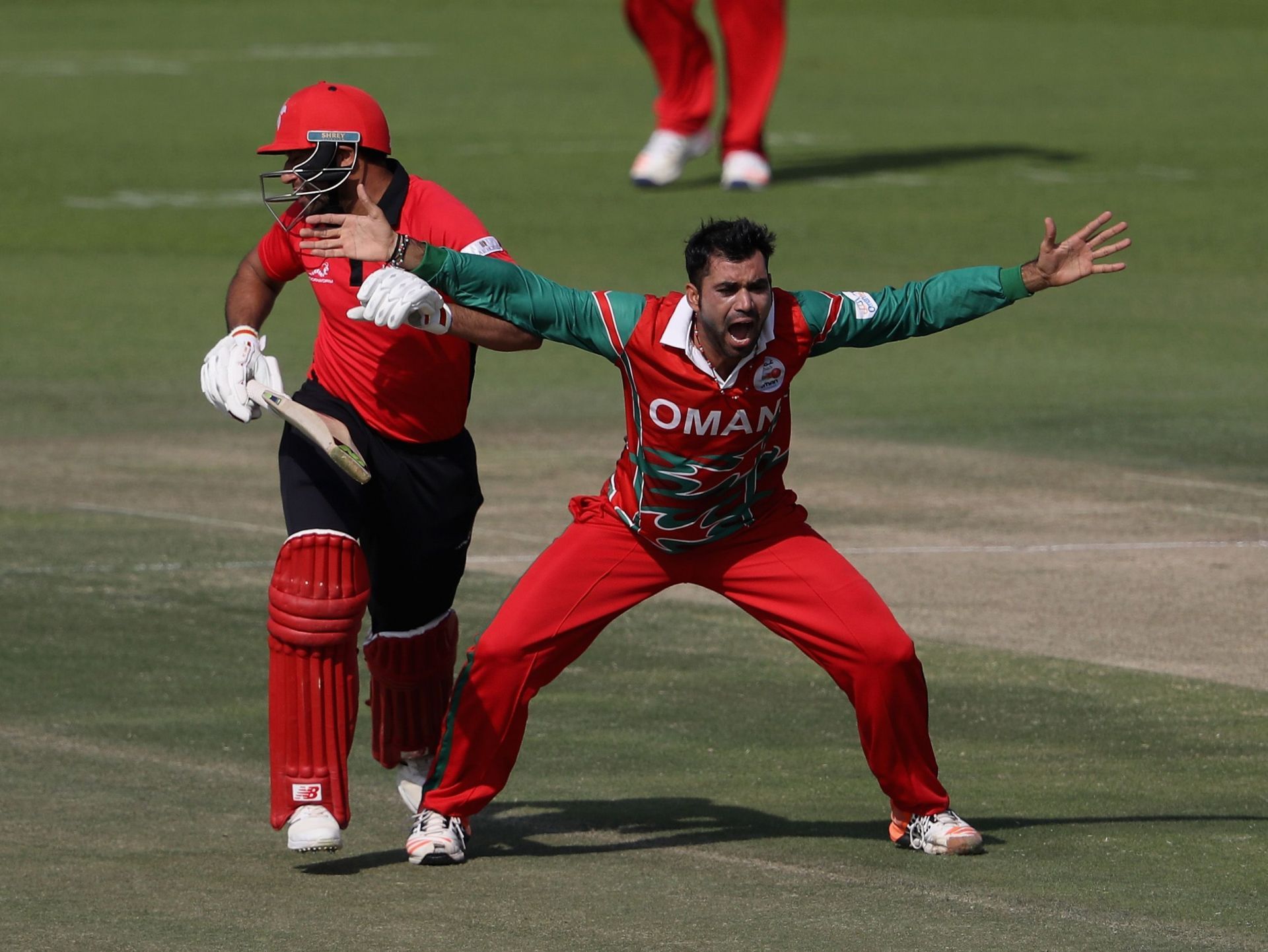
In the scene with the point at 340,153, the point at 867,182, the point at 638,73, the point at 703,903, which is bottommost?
the point at 703,903

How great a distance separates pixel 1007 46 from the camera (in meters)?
30.5

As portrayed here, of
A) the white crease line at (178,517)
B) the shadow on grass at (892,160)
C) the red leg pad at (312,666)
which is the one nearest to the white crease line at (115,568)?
the white crease line at (178,517)

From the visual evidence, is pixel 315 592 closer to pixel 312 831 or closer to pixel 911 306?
pixel 312 831

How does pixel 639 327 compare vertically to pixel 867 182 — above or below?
below

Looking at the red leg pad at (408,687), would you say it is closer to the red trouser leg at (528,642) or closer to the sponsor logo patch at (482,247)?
the red trouser leg at (528,642)

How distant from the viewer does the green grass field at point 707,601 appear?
646 cm

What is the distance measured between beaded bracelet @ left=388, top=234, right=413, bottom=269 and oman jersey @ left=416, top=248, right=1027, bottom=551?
0.05 m

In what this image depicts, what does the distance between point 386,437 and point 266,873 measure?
1.30 m

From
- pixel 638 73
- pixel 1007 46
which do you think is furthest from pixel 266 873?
pixel 1007 46

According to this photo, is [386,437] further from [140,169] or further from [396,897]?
[140,169]

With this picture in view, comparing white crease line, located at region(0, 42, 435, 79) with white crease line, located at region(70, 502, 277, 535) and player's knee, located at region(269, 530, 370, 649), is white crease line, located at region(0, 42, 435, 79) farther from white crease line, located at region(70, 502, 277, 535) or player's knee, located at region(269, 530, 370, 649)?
player's knee, located at region(269, 530, 370, 649)

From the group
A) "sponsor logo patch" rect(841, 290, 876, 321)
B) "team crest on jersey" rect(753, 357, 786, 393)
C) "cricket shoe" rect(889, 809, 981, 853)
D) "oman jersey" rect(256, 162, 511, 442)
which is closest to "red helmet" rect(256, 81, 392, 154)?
"oman jersey" rect(256, 162, 511, 442)

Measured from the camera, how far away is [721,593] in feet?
22.2

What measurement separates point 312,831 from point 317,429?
1072 mm
